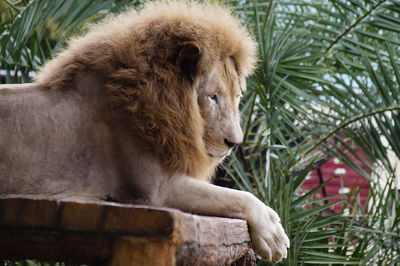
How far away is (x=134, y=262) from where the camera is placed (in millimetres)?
965

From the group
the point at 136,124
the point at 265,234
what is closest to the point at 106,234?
the point at 136,124

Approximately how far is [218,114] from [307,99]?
167 cm

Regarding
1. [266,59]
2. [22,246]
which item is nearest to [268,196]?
[266,59]

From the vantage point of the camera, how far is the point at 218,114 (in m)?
1.63

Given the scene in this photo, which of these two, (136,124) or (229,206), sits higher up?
(136,124)

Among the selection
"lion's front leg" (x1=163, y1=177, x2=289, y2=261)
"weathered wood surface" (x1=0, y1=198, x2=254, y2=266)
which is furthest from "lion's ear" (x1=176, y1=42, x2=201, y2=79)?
"weathered wood surface" (x1=0, y1=198, x2=254, y2=266)

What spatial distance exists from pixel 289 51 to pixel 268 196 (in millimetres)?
779

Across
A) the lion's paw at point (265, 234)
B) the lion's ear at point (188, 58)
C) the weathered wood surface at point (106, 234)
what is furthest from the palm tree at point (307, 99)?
the weathered wood surface at point (106, 234)

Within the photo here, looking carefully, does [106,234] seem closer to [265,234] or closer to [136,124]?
[136,124]

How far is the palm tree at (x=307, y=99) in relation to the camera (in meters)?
2.74

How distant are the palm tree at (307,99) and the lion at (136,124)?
3.66ft

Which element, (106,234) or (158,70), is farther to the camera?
(158,70)

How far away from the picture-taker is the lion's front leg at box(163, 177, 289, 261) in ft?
4.82

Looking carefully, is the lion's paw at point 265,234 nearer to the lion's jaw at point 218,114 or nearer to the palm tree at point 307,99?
the lion's jaw at point 218,114
